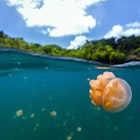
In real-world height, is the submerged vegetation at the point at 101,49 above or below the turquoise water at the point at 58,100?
above

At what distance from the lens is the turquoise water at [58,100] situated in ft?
56.8

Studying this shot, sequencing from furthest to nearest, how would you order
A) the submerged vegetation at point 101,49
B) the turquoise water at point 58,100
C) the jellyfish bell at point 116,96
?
the turquoise water at point 58,100, the submerged vegetation at point 101,49, the jellyfish bell at point 116,96

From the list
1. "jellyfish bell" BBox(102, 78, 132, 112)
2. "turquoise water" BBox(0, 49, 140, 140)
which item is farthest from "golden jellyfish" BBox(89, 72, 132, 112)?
"turquoise water" BBox(0, 49, 140, 140)

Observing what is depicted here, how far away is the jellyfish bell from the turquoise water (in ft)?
36.8

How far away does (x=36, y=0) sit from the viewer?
13.5 metres

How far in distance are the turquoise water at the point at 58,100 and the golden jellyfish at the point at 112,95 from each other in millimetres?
11136

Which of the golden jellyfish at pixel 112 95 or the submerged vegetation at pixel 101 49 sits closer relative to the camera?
the golden jellyfish at pixel 112 95

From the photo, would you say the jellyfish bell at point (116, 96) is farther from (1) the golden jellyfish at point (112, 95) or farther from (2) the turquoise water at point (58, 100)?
(2) the turquoise water at point (58, 100)

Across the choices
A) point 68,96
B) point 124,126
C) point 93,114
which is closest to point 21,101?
point 68,96

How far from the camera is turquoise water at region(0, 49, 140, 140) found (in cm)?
1733

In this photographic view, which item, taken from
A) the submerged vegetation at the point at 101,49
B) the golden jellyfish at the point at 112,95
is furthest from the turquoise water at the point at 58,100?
the golden jellyfish at the point at 112,95

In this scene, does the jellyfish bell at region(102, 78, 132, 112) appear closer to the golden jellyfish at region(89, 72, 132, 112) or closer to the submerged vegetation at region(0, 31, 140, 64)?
the golden jellyfish at region(89, 72, 132, 112)

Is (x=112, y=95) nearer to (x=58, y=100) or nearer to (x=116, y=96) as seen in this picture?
(x=116, y=96)

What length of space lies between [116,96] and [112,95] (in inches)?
1.6
